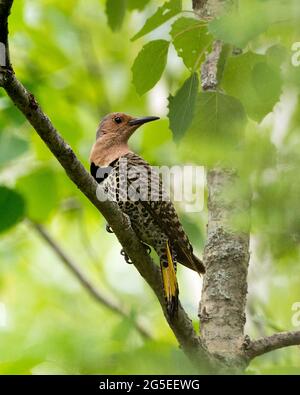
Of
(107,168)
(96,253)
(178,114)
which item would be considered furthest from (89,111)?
(178,114)

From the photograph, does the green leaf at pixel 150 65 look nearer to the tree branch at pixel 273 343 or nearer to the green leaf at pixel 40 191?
the tree branch at pixel 273 343

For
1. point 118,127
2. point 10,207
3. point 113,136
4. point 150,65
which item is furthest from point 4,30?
point 118,127

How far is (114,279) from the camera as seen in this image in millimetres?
7414

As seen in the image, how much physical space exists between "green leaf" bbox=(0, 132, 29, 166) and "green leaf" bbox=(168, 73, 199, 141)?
1.66 metres

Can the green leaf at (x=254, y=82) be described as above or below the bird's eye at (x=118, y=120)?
below

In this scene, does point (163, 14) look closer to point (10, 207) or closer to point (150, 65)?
point (150, 65)

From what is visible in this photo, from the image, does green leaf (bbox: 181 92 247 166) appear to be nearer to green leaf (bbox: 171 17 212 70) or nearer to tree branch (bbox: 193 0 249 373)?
green leaf (bbox: 171 17 212 70)

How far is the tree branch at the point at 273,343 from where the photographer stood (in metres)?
2.87

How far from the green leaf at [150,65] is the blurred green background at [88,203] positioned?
0.02 meters

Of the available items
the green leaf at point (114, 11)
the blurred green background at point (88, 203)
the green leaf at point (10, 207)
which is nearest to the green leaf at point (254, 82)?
the blurred green background at point (88, 203)

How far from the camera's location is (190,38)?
2.39m

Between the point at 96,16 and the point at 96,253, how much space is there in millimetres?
2230

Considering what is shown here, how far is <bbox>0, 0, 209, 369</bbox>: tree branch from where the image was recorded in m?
2.46
